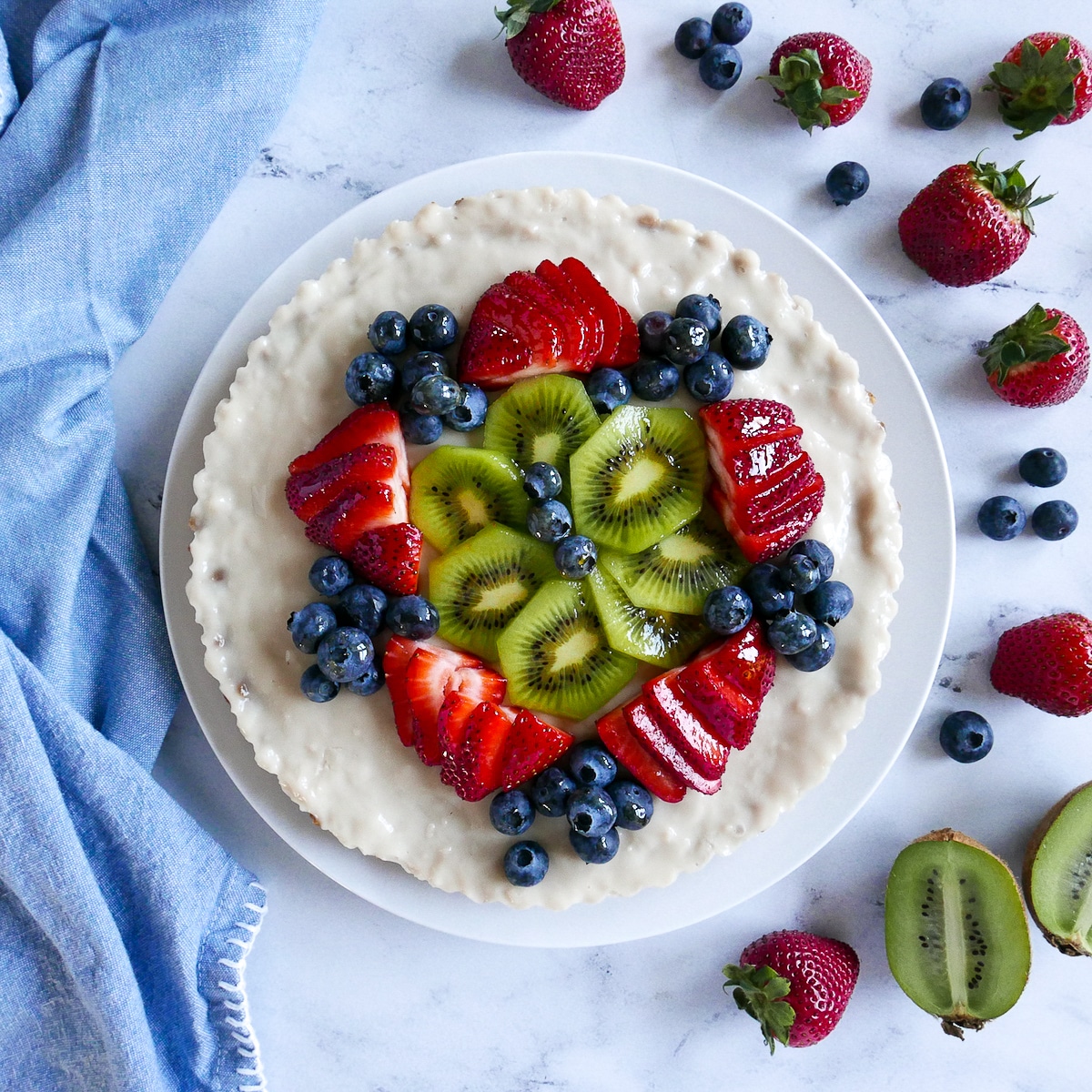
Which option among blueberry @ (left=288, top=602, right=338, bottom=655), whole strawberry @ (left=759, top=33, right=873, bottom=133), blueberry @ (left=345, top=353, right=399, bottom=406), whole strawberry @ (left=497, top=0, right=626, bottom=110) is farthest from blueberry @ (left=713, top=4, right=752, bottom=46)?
blueberry @ (left=288, top=602, right=338, bottom=655)

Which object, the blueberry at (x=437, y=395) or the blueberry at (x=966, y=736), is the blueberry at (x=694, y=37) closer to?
the blueberry at (x=437, y=395)

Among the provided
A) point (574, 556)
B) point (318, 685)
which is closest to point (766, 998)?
point (574, 556)

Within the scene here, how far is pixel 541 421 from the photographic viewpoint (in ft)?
8.38

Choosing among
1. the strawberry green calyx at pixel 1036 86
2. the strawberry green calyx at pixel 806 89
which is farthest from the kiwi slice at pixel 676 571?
the strawberry green calyx at pixel 1036 86

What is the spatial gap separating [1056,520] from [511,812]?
1950 millimetres

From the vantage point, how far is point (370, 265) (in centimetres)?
274

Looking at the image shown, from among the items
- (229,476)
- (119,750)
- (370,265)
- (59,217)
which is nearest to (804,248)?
(370,265)

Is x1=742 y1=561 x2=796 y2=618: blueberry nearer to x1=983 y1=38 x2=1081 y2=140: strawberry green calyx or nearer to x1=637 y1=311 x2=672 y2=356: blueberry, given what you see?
x1=637 y1=311 x2=672 y2=356: blueberry

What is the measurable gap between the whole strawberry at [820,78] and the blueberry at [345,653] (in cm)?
208

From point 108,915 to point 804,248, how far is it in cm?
280

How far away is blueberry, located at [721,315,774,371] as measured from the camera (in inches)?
102

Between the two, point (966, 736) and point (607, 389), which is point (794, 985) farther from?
point (607, 389)

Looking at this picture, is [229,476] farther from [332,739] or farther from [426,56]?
[426,56]

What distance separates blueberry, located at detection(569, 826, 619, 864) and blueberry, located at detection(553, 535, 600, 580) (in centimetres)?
68
